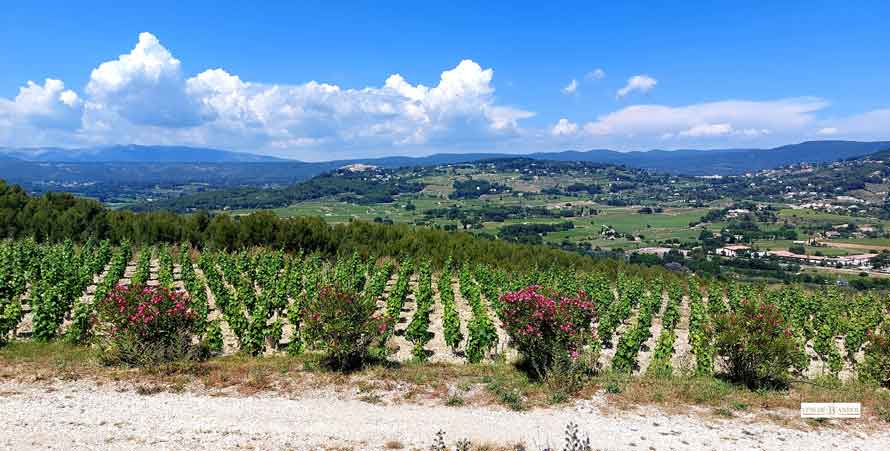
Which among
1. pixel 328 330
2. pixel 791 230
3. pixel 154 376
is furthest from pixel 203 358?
pixel 791 230

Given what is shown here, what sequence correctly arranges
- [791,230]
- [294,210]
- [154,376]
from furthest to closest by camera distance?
[294,210] → [791,230] → [154,376]

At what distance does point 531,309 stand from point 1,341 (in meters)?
13.2

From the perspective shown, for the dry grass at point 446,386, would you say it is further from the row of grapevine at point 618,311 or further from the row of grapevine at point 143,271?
the row of grapevine at point 143,271

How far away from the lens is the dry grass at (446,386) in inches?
381

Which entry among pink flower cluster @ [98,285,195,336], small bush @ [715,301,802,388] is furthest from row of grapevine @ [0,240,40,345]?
small bush @ [715,301,802,388]

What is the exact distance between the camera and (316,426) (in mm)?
8516

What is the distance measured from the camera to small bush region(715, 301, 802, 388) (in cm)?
1067

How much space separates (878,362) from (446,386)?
10722mm

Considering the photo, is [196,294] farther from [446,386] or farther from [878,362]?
[878,362]

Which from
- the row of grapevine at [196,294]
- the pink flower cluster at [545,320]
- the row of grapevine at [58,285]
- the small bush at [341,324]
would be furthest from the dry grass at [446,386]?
the row of grapevine at [58,285]

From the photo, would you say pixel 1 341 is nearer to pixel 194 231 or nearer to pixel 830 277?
pixel 194 231

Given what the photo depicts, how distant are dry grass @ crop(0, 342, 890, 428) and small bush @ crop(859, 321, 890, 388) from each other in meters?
0.65

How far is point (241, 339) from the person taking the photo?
1384cm

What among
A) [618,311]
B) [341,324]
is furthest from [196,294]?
[618,311]
